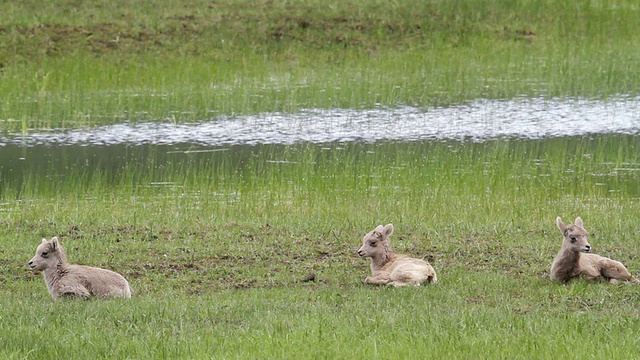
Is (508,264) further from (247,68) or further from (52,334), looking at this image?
(247,68)

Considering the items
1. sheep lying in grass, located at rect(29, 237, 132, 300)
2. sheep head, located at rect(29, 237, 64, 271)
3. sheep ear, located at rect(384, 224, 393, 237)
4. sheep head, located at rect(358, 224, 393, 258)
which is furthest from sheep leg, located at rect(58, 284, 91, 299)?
sheep ear, located at rect(384, 224, 393, 237)

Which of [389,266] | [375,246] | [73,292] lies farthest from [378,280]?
[73,292]

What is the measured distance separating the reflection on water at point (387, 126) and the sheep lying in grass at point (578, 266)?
11.9 metres

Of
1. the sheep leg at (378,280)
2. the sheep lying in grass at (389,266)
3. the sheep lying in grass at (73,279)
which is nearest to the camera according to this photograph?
the sheep lying in grass at (73,279)

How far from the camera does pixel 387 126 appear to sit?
24516 millimetres

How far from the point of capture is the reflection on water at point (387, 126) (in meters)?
23.5

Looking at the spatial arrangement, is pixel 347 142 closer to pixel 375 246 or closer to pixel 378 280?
pixel 375 246

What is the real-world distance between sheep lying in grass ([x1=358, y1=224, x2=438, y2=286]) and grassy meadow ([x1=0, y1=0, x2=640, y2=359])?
0.24 metres

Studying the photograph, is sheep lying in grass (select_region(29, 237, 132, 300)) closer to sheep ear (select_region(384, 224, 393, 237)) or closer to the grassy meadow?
the grassy meadow

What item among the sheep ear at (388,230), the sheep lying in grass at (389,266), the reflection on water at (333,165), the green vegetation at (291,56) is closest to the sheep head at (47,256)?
the sheep lying in grass at (389,266)

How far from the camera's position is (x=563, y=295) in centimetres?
1041

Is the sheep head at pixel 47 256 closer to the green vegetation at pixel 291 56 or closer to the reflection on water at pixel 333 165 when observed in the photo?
the reflection on water at pixel 333 165

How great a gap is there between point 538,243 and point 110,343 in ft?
21.0

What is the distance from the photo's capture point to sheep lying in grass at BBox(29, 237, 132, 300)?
1077 cm
